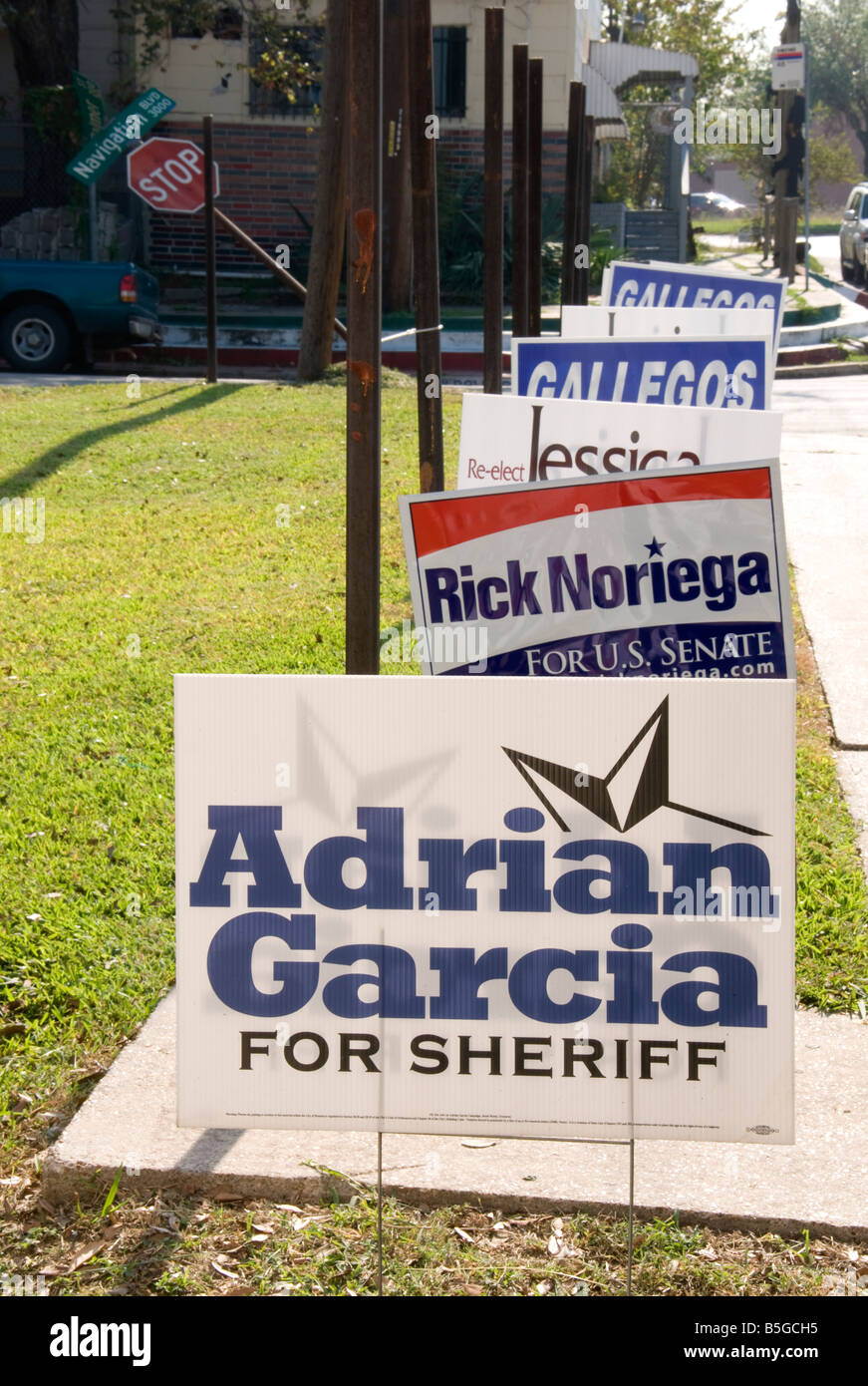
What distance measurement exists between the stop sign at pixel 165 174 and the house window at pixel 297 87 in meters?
9.68

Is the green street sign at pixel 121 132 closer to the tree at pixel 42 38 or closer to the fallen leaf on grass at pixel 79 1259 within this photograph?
the tree at pixel 42 38

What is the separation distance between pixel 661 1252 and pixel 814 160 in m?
54.6

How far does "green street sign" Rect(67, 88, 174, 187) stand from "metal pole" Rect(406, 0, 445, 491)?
995 cm

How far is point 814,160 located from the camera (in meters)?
52.1

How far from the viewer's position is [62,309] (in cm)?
1669

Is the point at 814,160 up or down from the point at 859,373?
up

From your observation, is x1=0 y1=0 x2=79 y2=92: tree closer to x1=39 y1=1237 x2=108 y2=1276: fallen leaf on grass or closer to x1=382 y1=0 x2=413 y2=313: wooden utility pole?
x1=382 y1=0 x2=413 y2=313: wooden utility pole

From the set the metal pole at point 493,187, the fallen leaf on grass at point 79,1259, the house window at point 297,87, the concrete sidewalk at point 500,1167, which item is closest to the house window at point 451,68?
the house window at point 297,87

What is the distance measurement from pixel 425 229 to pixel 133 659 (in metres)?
2.35

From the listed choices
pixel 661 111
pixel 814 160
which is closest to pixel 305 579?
pixel 661 111

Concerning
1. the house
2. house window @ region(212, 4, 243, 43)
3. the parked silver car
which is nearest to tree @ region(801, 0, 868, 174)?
the parked silver car

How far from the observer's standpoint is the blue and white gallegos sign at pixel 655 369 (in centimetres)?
620

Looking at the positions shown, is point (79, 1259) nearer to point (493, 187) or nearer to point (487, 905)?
point (487, 905)
